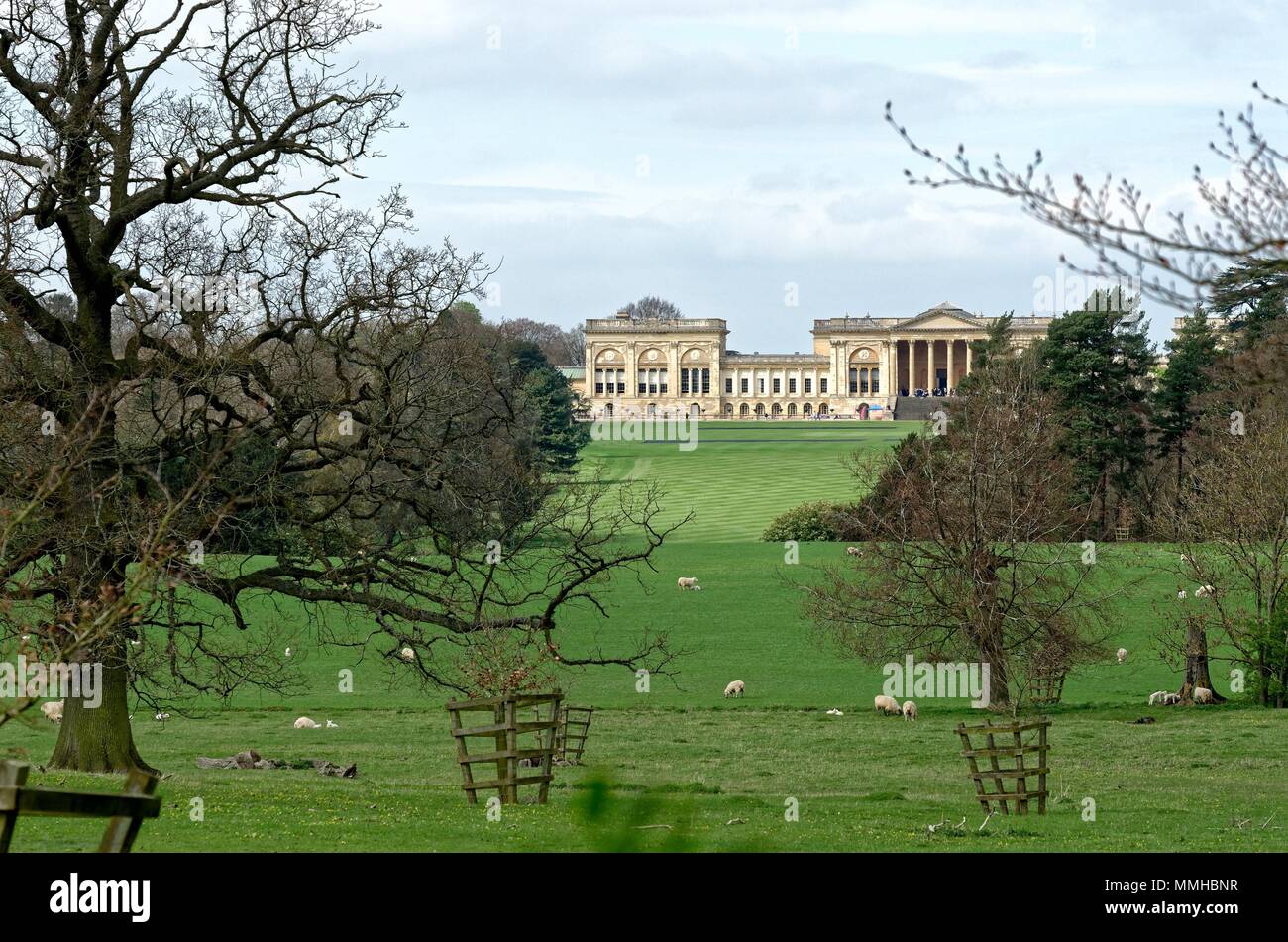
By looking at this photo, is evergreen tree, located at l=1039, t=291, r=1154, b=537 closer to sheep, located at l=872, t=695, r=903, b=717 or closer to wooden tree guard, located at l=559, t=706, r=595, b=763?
sheep, located at l=872, t=695, r=903, b=717

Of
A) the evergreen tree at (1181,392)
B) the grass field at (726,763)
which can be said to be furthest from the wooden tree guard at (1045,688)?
the evergreen tree at (1181,392)

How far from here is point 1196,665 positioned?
105ft

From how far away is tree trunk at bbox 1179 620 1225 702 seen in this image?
3158cm

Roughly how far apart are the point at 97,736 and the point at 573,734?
829 centimetres

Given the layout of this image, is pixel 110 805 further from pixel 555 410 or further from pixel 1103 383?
pixel 555 410

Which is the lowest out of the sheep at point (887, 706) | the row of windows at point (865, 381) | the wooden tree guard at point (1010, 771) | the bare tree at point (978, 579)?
the sheep at point (887, 706)

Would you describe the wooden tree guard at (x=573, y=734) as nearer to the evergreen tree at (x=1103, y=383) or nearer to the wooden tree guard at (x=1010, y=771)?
the wooden tree guard at (x=1010, y=771)

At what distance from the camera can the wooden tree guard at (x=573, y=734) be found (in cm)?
2066

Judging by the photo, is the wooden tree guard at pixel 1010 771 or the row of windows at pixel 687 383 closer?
the wooden tree guard at pixel 1010 771

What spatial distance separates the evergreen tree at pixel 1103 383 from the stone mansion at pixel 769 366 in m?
87.8

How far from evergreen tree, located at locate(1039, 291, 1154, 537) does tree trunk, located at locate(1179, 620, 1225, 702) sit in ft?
94.3

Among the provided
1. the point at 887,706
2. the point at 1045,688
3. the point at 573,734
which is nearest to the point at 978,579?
the point at 887,706
